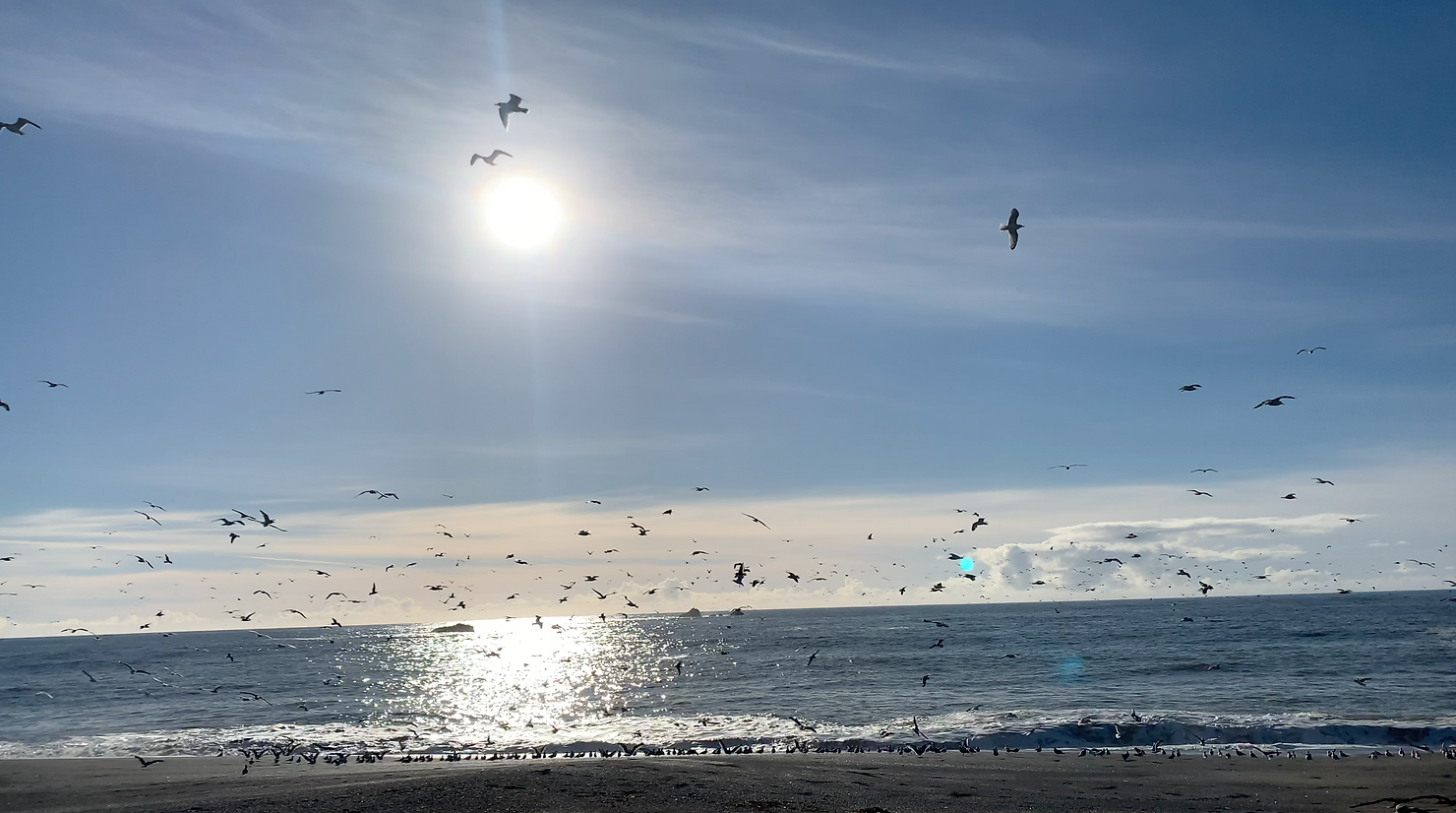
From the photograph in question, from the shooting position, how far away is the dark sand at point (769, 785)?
19.7 metres

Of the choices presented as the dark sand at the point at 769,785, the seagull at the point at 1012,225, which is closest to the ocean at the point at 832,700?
the dark sand at the point at 769,785

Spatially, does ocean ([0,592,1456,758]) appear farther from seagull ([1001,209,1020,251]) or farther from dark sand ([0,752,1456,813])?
→ seagull ([1001,209,1020,251])

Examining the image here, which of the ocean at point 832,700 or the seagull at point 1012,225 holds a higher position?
the seagull at point 1012,225

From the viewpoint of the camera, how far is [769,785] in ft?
72.1

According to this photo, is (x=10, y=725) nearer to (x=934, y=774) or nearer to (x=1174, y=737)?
(x=934, y=774)

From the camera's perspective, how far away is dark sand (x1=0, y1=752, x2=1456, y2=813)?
19734mm

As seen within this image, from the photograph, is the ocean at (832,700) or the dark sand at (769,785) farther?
the ocean at (832,700)

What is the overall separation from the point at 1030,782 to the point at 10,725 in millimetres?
56121

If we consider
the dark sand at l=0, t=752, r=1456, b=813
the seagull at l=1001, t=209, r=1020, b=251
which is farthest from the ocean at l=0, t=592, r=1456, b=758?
the seagull at l=1001, t=209, r=1020, b=251

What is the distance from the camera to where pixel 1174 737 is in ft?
108

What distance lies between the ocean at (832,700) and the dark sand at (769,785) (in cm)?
661

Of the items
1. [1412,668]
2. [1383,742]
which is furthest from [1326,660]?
[1383,742]

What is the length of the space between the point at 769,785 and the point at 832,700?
2787cm

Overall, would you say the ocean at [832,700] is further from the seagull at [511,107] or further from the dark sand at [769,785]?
the seagull at [511,107]
